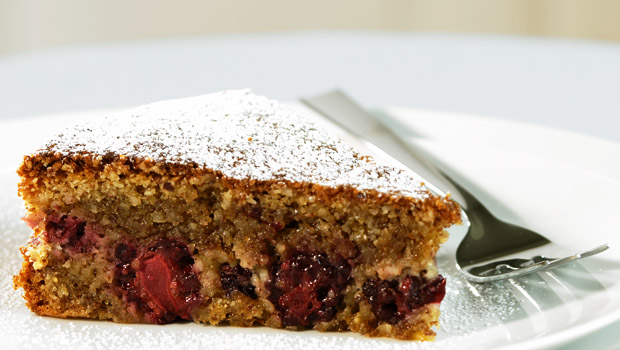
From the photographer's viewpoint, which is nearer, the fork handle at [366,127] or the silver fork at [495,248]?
the silver fork at [495,248]

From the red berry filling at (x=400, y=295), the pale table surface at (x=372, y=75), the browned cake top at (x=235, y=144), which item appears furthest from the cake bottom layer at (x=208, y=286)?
the pale table surface at (x=372, y=75)

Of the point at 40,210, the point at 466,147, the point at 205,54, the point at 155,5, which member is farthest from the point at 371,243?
the point at 155,5

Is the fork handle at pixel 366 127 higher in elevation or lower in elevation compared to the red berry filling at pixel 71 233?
higher

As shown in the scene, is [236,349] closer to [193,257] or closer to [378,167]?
[193,257]

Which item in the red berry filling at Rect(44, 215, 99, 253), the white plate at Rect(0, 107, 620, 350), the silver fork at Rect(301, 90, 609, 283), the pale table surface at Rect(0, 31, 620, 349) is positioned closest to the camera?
the white plate at Rect(0, 107, 620, 350)

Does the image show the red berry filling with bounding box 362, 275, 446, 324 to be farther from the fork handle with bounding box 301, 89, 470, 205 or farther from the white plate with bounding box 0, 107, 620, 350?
the fork handle with bounding box 301, 89, 470, 205

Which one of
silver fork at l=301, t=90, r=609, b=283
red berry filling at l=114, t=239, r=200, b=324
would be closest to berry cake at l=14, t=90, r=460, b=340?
red berry filling at l=114, t=239, r=200, b=324

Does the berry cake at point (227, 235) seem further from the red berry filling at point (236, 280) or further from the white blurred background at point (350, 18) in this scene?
the white blurred background at point (350, 18)
